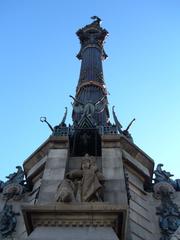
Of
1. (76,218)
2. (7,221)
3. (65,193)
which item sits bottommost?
(76,218)

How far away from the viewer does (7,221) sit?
14109 millimetres

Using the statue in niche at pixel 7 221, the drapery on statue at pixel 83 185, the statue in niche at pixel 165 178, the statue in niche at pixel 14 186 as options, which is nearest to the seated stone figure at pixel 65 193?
the drapery on statue at pixel 83 185

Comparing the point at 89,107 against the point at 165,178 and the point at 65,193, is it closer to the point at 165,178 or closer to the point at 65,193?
the point at 165,178

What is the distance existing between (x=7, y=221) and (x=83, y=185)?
4085mm

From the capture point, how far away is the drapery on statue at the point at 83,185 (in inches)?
414

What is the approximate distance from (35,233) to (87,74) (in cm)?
1913

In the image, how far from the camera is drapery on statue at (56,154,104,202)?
10.5 metres

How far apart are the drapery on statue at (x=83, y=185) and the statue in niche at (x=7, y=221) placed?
3029 mm

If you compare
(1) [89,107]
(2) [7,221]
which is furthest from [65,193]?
(1) [89,107]

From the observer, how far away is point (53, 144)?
50.9 feet

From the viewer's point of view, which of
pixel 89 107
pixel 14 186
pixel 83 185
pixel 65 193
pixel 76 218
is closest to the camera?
pixel 76 218

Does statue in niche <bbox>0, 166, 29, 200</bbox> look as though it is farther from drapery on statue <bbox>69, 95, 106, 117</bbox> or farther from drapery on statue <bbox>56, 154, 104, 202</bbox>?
drapery on statue <bbox>56, 154, 104, 202</bbox>

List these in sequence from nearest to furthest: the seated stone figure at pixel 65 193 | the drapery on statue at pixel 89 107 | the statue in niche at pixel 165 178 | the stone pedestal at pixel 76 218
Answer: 1. the stone pedestal at pixel 76 218
2. the seated stone figure at pixel 65 193
3. the statue in niche at pixel 165 178
4. the drapery on statue at pixel 89 107

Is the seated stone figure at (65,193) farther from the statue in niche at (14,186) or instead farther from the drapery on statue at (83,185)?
the statue in niche at (14,186)
